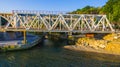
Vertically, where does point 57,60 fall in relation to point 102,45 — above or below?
below

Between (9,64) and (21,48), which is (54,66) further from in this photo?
(21,48)

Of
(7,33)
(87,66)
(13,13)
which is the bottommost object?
(87,66)

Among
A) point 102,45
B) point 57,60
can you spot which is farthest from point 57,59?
point 102,45

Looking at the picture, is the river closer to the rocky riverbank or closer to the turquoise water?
the turquoise water

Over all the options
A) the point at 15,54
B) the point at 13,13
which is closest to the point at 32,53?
the point at 15,54

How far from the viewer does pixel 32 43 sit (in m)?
98.1

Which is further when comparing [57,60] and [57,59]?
[57,59]

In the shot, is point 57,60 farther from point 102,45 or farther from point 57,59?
point 102,45

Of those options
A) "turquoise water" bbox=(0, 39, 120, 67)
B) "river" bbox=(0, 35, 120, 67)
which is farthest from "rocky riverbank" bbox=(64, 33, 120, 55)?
"turquoise water" bbox=(0, 39, 120, 67)

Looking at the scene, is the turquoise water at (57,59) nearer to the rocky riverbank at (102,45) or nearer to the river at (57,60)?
the river at (57,60)

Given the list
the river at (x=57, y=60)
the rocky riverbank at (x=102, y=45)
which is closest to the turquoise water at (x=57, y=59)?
the river at (x=57, y=60)

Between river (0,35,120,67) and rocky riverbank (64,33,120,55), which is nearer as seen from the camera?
river (0,35,120,67)

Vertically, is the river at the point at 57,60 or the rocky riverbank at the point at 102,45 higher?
the rocky riverbank at the point at 102,45

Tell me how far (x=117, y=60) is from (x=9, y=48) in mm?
36494
